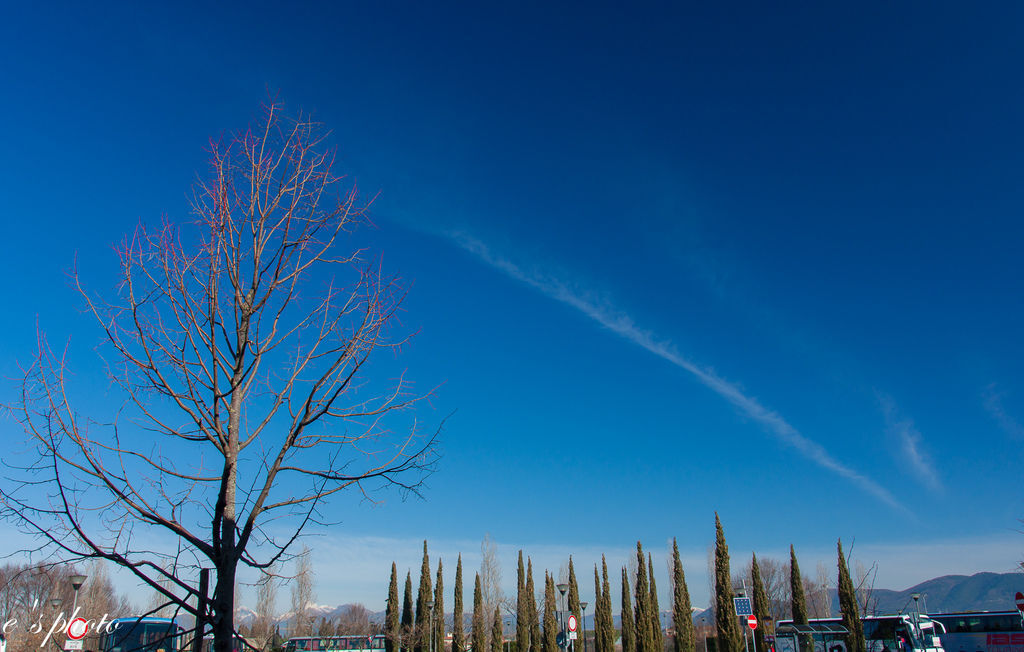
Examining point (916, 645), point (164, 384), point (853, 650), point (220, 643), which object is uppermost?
point (164, 384)

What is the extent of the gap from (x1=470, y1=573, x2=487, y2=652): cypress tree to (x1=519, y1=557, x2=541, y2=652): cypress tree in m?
3.62

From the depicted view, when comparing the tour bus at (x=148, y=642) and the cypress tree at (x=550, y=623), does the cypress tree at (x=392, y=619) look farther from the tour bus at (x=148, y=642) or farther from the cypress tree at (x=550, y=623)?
the tour bus at (x=148, y=642)

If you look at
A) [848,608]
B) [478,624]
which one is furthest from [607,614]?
[848,608]

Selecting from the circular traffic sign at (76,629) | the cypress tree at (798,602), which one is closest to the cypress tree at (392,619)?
the cypress tree at (798,602)

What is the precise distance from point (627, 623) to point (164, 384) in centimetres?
4913

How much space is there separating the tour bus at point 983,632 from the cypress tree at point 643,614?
17020 millimetres

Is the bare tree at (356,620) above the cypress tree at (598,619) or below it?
below

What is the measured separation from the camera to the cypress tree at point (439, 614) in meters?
44.0

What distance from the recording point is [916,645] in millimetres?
20656

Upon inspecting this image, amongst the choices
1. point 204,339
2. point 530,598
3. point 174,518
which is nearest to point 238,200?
point 204,339

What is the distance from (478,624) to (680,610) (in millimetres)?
14610

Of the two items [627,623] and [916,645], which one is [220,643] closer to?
Result: [916,645]

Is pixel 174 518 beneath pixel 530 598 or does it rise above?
above

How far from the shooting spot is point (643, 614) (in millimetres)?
44844
